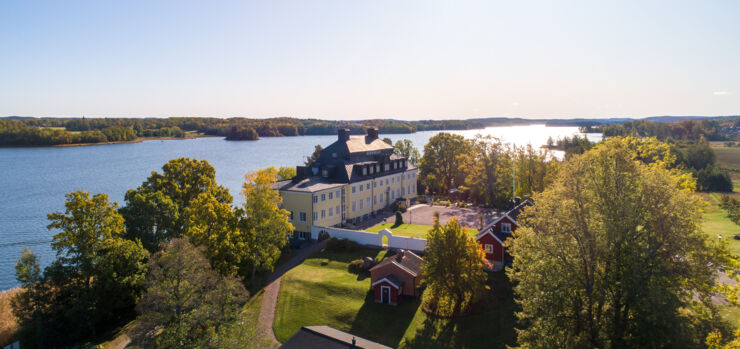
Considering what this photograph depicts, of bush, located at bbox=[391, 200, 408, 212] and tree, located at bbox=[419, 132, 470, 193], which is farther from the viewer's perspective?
tree, located at bbox=[419, 132, 470, 193]

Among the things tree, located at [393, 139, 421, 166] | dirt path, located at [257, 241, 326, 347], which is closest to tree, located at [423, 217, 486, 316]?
dirt path, located at [257, 241, 326, 347]

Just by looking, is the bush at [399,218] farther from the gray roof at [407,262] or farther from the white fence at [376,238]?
the gray roof at [407,262]

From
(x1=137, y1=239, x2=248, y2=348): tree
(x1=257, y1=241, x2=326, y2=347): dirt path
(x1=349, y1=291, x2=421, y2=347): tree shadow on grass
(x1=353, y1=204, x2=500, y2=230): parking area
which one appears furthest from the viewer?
(x1=353, y1=204, x2=500, y2=230): parking area

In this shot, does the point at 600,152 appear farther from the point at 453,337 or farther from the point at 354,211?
the point at 354,211

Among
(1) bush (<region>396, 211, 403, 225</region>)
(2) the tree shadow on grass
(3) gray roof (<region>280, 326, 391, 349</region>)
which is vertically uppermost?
(3) gray roof (<region>280, 326, 391, 349</region>)

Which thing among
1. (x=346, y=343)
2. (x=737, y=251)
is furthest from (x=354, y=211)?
(x=737, y=251)

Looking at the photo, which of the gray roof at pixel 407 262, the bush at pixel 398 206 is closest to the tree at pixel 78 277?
the gray roof at pixel 407 262

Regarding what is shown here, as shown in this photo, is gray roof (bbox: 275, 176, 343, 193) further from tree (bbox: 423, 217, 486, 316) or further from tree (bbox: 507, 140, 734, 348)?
tree (bbox: 507, 140, 734, 348)

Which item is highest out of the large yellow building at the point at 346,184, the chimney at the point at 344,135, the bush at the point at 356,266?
the chimney at the point at 344,135
